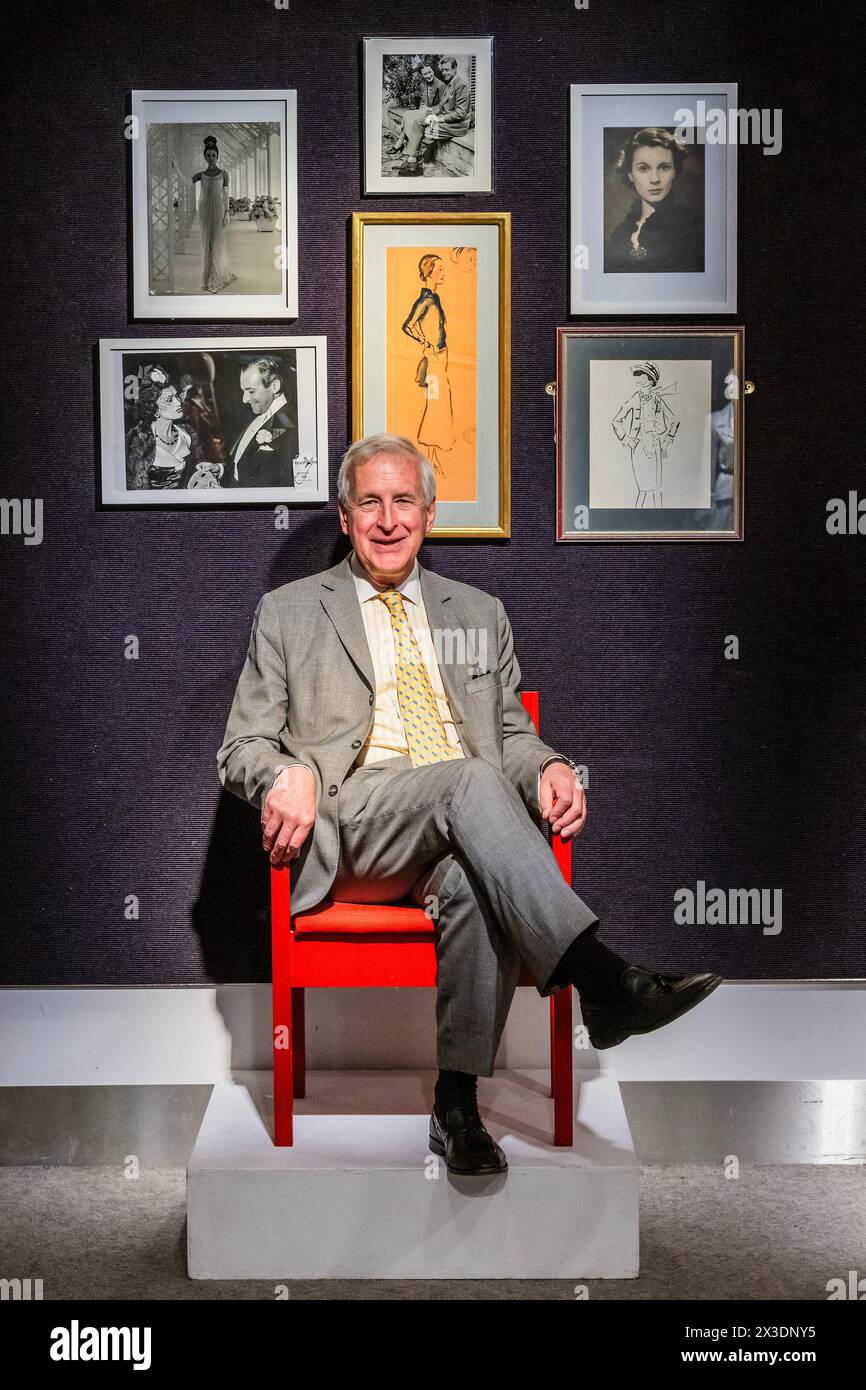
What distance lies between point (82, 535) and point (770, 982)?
80.4 inches

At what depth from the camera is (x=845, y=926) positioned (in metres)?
3.17

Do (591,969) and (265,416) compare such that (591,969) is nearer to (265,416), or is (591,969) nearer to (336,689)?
(336,689)

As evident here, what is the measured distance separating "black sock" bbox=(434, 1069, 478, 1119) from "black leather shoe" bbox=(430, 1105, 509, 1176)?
0.04 feet

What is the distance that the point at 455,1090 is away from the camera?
8.00 ft

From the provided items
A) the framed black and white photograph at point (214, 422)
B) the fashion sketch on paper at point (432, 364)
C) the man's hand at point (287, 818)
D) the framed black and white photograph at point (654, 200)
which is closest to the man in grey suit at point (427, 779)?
the man's hand at point (287, 818)

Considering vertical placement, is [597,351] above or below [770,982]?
above

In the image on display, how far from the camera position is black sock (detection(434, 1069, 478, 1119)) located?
2.43 m

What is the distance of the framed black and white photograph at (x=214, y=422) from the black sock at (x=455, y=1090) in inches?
56.5

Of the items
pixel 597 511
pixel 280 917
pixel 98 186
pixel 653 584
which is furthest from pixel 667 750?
pixel 98 186

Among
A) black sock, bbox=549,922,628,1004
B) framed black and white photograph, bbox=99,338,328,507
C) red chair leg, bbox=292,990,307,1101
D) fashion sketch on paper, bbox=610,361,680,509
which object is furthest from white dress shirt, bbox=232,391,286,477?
black sock, bbox=549,922,628,1004

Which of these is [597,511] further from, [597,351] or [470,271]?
[470,271]

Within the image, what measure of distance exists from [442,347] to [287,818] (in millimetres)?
1322

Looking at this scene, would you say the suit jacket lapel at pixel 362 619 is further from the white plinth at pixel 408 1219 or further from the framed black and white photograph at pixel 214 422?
the white plinth at pixel 408 1219

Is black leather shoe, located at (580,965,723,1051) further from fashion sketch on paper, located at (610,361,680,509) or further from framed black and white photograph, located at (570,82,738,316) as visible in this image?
framed black and white photograph, located at (570,82,738,316)
